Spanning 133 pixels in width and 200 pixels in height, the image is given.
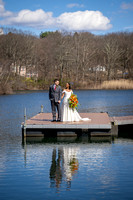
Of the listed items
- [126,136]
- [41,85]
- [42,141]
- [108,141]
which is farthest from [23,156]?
[41,85]

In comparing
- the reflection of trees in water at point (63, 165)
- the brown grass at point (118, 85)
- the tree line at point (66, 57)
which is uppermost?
the tree line at point (66, 57)

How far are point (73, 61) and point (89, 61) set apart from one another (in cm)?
622

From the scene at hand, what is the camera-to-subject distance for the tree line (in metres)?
80.9

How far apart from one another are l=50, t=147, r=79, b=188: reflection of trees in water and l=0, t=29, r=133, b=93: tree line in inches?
2483

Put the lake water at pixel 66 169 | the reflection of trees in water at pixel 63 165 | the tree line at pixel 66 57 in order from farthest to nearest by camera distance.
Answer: the tree line at pixel 66 57 → the reflection of trees in water at pixel 63 165 → the lake water at pixel 66 169

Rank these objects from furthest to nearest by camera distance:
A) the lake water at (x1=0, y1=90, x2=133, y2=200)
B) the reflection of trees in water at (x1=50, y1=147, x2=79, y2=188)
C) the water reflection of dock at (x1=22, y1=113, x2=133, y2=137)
A: the water reflection of dock at (x1=22, y1=113, x2=133, y2=137) → the reflection of trees in water at (x1=50, y1=147, x2=79, y2=188) → the lake water at (x1=0, y1=90, x2=133, y2=200)

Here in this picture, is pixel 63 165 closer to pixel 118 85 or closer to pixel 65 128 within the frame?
pixel 65 128

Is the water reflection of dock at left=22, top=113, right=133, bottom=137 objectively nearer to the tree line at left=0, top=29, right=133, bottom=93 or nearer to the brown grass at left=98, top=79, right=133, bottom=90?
the brown grass at left=98, top=79, right=133, bottom=90

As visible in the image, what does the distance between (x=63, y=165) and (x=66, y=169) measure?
58cm

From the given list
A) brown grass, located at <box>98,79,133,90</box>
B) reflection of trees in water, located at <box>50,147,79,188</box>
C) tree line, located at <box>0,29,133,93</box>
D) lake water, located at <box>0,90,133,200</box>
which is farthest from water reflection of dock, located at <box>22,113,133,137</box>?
tree line, located at <box>0,29,133,93</box>

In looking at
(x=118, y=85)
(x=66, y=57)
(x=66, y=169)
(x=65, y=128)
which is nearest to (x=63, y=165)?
(x=66, y=169)

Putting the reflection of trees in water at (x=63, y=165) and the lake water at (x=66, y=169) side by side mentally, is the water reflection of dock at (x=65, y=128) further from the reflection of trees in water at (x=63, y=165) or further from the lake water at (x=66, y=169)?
the reflection of trees in water at (x=63, y=165)

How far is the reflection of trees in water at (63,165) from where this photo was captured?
34.3ft

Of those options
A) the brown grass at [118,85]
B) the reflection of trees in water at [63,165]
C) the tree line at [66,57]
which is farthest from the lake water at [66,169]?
the tree line at [66,57]
